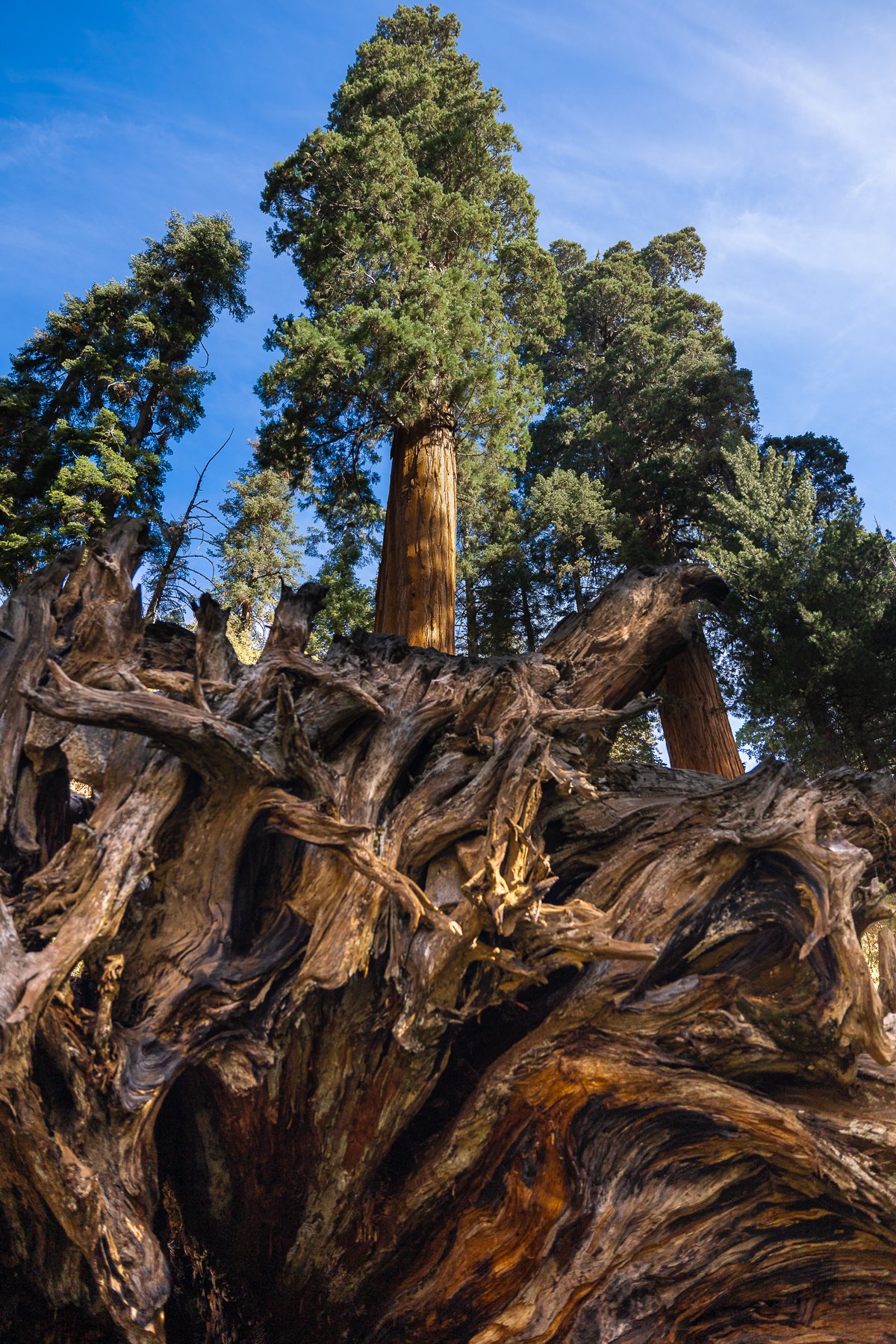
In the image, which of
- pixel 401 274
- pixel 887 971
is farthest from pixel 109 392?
pixel 887 971

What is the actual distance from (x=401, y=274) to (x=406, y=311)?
1.12 metres

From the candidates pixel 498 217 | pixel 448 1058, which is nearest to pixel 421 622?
pixel 448 1058

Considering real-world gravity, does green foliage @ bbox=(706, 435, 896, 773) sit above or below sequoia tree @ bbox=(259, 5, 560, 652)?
below

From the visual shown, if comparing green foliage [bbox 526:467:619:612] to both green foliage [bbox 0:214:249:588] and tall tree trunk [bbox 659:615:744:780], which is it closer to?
tall tree trunk [bbox 659:615:744:780]

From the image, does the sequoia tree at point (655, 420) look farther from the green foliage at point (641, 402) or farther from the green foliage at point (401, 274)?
the green foliage at point (401, 274)

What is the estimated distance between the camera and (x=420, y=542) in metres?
9.83

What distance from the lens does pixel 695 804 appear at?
613cm

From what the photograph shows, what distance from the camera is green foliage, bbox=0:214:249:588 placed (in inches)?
458

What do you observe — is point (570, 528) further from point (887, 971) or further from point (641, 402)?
point (887, 971)

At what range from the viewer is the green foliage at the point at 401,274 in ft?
31.6

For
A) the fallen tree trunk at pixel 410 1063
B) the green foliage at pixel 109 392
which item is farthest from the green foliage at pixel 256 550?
the fallen tree trunk at pixel 410 1063

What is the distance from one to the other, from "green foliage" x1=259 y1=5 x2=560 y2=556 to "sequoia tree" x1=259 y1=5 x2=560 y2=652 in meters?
0.02

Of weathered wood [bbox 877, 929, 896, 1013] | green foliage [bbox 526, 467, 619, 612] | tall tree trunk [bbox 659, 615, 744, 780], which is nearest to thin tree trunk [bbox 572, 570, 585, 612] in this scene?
green foliage [bbox 526, 467, 619, 612]

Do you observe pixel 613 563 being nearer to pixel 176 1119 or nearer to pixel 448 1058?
pixel 448 1058
